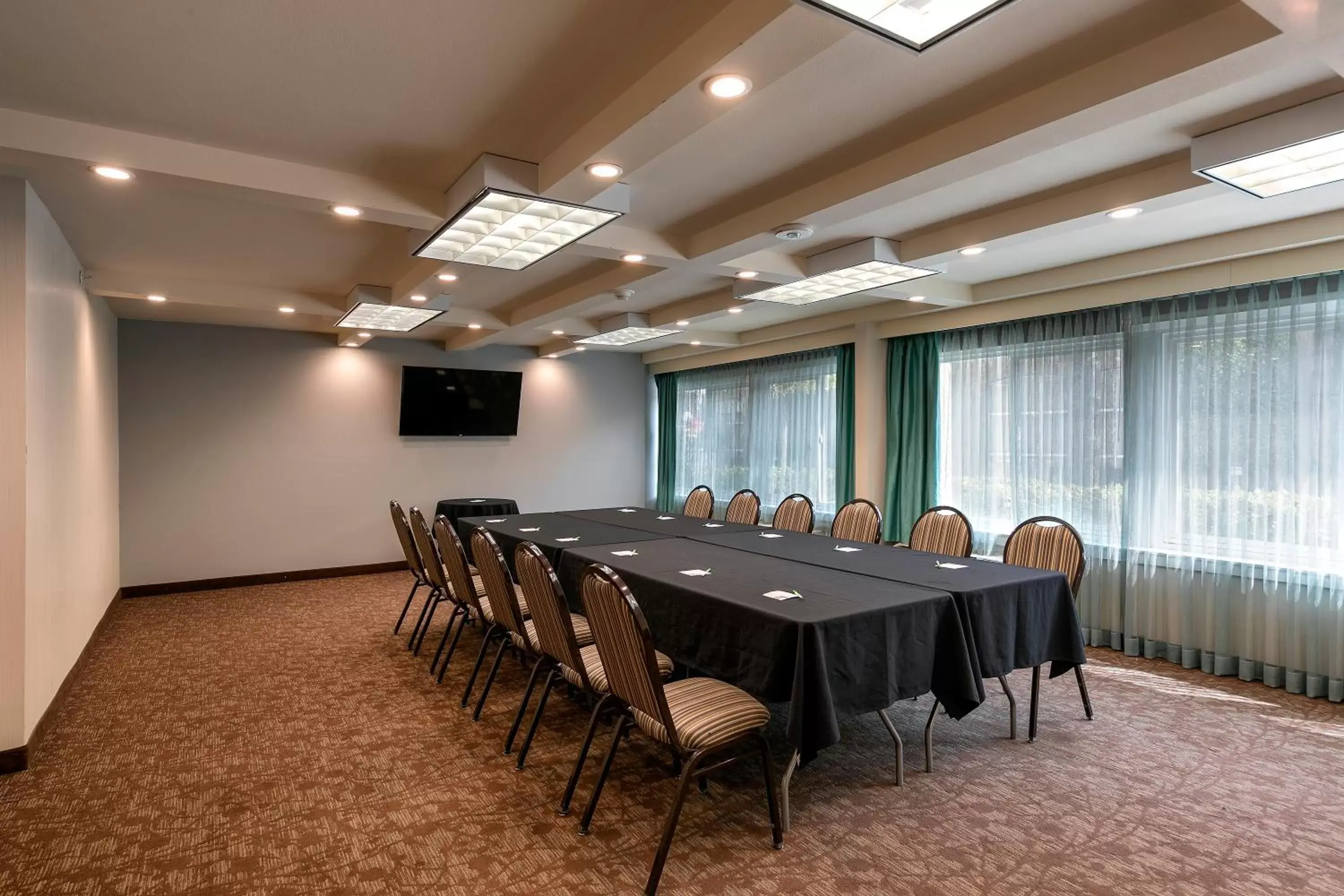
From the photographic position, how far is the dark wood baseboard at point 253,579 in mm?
6836

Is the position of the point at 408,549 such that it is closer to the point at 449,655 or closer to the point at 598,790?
the point at 449,655

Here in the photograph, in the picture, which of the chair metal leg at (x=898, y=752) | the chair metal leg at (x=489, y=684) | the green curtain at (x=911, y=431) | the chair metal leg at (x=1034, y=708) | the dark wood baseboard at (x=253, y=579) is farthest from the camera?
the dark wood baseboard at (x=253, y=579)

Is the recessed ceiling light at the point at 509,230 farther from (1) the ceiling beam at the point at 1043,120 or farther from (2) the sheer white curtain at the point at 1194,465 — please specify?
(2) the sheer white curtain at the point at 1194,465

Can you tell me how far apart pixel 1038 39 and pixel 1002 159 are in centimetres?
56

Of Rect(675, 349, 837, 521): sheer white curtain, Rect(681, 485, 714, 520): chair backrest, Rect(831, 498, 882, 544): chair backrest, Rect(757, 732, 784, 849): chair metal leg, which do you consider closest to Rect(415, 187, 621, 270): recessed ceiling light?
Rect(757, 732, 784, 849): chair metal leg

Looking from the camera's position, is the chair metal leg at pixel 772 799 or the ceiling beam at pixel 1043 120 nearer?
the ceiling beam at pixel 1043 120

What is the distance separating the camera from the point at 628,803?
2.84 m

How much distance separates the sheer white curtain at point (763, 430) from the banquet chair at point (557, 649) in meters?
4.69

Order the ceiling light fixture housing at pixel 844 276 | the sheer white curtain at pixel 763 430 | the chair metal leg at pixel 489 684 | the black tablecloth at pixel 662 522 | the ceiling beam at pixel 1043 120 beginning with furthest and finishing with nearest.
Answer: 1. the sheer white curtain at pixel 763 430
2. the black tablecloth at pixel 662 522
3. the ceiling light fixture housing at pixel 844 276
4. the chair metal leg at pixel 489 684
5. the ceiling beam at pixel 1043 120

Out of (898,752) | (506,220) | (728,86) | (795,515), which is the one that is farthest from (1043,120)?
(795,515)

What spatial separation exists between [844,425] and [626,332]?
2.36 metres

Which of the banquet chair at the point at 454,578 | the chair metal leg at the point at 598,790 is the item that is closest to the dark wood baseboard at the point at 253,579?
the banquet chair at the point at 454,578

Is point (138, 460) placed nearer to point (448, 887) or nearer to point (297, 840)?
point (297, 840)

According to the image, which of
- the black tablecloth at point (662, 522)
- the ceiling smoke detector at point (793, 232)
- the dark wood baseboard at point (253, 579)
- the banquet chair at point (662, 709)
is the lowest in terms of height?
the dark wood baseboard at point (253, 579)
